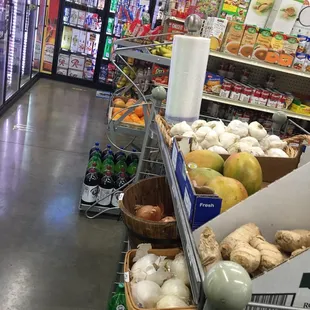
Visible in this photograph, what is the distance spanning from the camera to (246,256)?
0.84 metres

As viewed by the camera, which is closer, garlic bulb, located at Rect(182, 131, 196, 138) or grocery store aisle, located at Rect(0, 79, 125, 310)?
garlic bulb, located at Rect(182, 131, 196, 138)

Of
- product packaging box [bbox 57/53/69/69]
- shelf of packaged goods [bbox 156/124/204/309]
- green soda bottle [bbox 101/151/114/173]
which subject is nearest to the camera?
shelf of packaged goods [bbox 156/124/204/309]

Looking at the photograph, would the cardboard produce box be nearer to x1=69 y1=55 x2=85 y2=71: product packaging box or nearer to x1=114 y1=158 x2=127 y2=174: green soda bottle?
x1=114 y1=158 x2=127 y2=174: green soda bottle

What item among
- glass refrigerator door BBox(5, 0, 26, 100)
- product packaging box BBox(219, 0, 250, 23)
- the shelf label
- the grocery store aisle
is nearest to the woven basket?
the shelf label

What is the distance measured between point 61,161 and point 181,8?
2.09 meters

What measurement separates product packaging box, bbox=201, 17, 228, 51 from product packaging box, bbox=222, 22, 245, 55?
0.15ft

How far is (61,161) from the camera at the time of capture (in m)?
4.27

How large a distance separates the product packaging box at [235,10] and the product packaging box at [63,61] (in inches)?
208

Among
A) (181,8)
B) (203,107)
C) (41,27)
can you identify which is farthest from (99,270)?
(41,27)

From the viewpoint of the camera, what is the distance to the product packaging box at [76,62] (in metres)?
8.56

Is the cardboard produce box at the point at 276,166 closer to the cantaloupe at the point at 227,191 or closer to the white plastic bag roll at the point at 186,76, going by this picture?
the cantaloupe at the point at 227,191

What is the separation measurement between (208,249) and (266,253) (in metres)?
0.13

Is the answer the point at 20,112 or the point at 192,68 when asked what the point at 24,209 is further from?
the point at 20,112

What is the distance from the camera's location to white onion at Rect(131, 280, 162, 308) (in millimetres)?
1127
